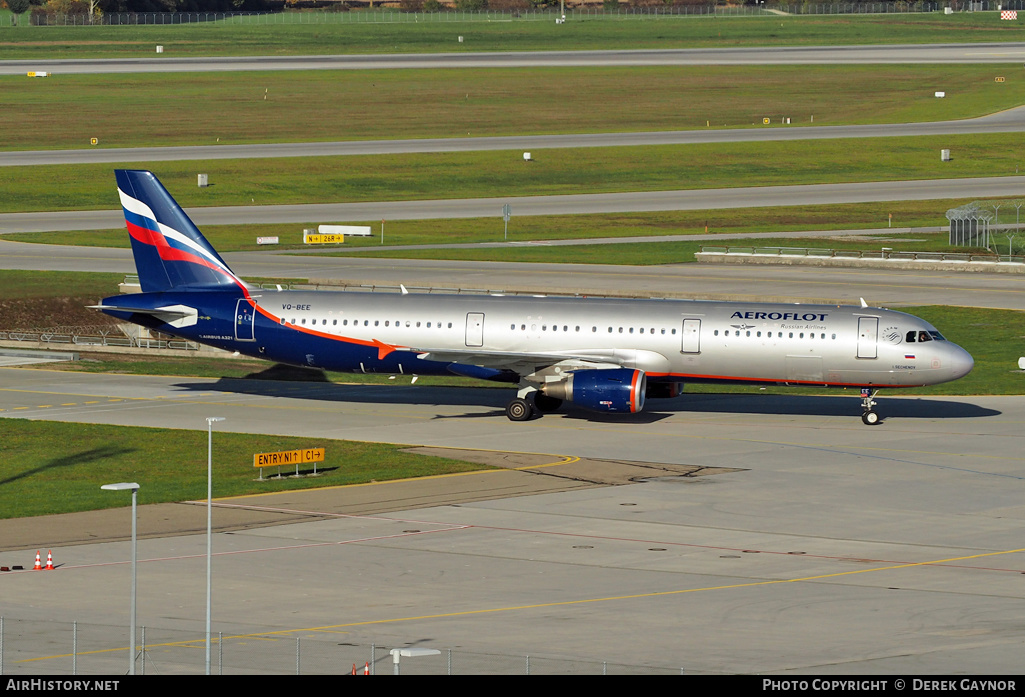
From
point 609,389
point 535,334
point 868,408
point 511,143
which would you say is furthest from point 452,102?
point 609,389

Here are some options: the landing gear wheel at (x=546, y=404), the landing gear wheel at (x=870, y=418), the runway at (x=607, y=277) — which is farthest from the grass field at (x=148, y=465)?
the runway at (x=607, y=277)

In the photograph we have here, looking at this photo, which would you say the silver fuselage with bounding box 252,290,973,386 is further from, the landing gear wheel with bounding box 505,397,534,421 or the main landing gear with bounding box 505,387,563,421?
the landing gear wheel with bounding box 505,397,534,421

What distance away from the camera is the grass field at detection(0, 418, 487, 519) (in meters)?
48.0

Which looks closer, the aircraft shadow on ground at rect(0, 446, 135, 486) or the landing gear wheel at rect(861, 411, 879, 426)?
the aircraft shadow on ground at rect(0, 446, 135, 486)

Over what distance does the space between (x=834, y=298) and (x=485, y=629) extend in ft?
185

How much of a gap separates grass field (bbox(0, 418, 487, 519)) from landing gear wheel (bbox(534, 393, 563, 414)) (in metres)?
9.51

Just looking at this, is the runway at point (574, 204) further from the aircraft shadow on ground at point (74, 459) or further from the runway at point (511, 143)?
the aircraft shadow on ground at point (74, 459)

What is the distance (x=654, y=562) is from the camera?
3994cm

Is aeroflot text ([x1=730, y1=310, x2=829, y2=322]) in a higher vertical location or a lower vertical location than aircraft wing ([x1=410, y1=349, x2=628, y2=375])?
higher

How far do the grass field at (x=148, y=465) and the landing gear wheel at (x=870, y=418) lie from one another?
18149mm

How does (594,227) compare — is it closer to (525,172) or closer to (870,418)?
(525,172)

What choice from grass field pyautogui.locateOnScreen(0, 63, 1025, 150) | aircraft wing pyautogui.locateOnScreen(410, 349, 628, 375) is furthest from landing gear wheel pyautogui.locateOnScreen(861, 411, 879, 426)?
grass field pyautogui.locateOnScreen(0, 63, 1025, 150)

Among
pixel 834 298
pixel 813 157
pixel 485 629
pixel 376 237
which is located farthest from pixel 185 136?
pixel 485 629

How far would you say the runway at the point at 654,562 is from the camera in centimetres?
3183
